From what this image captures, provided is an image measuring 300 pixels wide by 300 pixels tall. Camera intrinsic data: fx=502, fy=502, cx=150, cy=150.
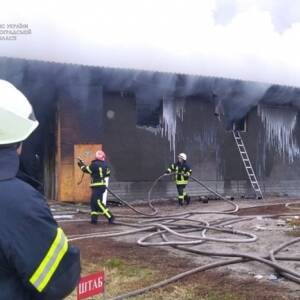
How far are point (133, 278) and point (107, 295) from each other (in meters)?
0.59

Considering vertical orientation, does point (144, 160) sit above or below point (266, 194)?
above

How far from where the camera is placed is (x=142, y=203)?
13008mm

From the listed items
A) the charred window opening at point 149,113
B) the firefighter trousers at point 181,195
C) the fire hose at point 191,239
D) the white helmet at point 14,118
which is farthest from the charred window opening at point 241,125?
the white helmet at point 14,118

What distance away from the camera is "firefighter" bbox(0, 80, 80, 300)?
123cm

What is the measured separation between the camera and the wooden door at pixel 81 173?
40.6 ft

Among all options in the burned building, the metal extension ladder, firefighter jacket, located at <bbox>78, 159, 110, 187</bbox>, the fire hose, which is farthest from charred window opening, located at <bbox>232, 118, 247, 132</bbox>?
firefighter jacket, located at <bbox>78, 159, 110, 187</bbox>

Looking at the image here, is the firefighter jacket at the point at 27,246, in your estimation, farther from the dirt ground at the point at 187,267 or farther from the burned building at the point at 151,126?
the burned building at the point at 151,126

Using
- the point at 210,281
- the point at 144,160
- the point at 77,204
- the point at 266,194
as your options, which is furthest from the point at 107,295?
the point at 266,194

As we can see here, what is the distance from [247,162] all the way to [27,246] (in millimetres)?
14262

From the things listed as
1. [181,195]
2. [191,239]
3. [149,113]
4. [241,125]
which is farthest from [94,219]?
[241,125]

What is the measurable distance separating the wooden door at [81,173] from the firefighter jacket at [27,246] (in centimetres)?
1110

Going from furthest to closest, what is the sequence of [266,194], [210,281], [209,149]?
1. [266,194]
2. [209,149]
3. [210,281]

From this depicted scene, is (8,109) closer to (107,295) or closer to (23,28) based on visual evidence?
(107,295)

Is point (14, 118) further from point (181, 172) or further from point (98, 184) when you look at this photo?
point (181, 172)
